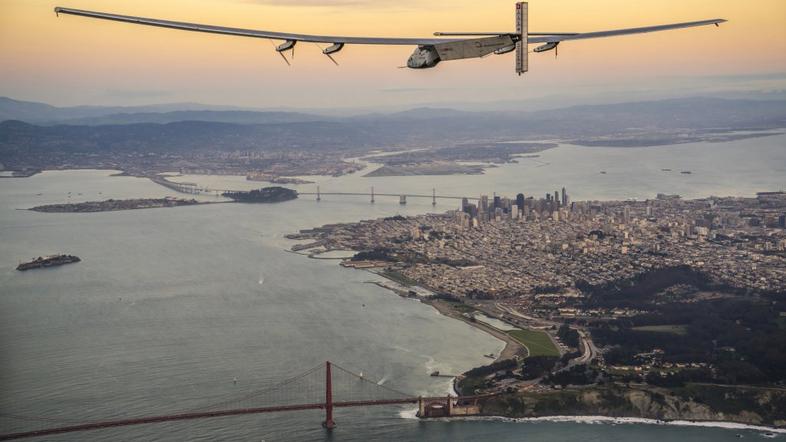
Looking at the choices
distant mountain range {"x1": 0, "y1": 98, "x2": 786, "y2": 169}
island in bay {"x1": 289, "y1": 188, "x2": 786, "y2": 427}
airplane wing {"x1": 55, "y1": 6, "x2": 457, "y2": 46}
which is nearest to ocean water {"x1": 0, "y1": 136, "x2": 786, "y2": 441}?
island in bay {"x1": 289, "y1": 188, "x2": 786, "y2": 427}

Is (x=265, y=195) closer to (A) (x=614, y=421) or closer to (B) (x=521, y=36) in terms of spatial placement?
(A) (x=614, y=421)

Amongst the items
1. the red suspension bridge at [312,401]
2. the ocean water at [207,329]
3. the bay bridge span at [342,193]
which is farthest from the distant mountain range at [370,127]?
the red suspension bridge at [312,401]

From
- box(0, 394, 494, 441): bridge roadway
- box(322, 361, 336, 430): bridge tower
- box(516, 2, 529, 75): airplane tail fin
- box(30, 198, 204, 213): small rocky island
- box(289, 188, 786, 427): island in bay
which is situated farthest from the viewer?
box(30, 198, 204, 213): small rocky island

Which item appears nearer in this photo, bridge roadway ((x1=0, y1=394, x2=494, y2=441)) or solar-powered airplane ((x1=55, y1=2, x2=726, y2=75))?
solar-powered airplane ((x1=55, y1=2, x2=726, y2=75))

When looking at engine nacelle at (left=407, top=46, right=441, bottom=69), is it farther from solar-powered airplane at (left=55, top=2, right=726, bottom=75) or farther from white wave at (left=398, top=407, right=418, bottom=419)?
white wave at (left=398, top=407, right=418, bottom=419)

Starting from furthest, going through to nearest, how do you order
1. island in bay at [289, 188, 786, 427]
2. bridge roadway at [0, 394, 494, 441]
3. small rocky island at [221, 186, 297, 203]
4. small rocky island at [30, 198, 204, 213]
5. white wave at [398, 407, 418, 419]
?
small rocky island at [221, 186, 297, 203], small rocky island at [30, 198, 204, 213], island in bay at [289, 188, 786, 427], white wave at [398, 407, 418, 419], bridge roadway at [0, 394, 494, 441]

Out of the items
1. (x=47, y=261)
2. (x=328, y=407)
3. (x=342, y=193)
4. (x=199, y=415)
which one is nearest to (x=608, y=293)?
(x=328, y=407)
